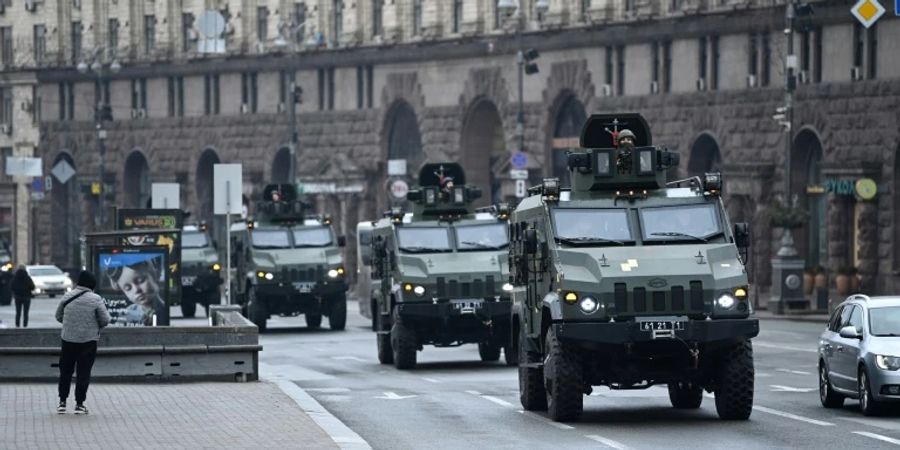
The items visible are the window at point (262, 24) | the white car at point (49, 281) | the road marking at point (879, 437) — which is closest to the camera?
the road marking at point (879, 437)

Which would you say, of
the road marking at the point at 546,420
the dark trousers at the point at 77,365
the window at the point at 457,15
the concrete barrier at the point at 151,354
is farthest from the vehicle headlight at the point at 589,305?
the window at the point at 457,15

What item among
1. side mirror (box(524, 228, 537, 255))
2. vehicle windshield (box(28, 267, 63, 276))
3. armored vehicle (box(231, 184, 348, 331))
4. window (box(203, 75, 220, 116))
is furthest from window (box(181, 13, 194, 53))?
side mirror (box(524, 228, 537, 255))

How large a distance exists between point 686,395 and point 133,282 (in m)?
14.0

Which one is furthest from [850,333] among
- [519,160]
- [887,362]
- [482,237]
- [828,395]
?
[519,160]

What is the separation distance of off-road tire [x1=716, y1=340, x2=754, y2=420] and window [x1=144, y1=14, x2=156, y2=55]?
76.4 meters

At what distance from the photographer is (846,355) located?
1002 inches

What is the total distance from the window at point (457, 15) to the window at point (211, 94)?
15.9 metres

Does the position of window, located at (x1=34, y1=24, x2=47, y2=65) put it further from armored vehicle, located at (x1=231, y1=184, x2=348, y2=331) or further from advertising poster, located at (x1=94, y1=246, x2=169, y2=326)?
advertising poster, located at (x1=94, y1=246, x2=169, y2=326)

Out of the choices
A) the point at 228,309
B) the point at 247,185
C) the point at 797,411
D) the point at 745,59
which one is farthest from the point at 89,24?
the point at 797,411

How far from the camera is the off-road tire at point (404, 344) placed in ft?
118

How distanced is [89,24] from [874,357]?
3202 inches

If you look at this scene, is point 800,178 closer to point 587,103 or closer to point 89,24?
point 587,103

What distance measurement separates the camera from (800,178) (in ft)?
203

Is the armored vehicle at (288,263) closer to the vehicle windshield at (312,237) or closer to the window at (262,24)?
the vehicle windshield at (312,237)
